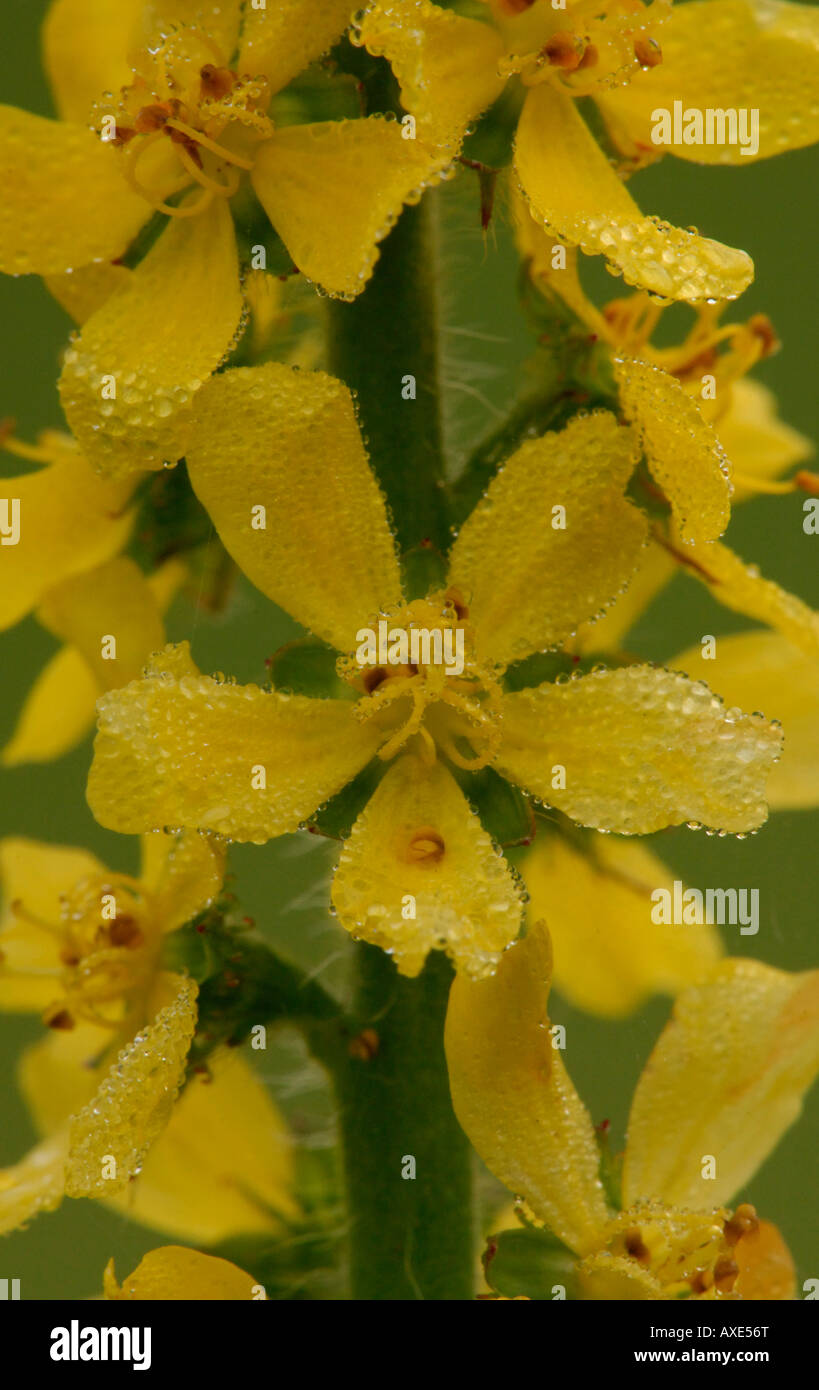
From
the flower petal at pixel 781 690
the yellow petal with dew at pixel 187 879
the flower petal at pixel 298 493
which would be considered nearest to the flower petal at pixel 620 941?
the flower petal at pixel 781 690

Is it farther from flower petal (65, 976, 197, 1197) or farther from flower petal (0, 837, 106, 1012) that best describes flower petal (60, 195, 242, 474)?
flower petal (0, 837, 106, 1012)

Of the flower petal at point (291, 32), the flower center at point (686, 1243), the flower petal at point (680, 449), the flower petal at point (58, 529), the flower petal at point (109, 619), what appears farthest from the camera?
the flower petal at point (58, 529)

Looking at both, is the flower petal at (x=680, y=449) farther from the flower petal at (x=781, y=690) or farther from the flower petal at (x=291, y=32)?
the flower petal at (x=781, y=690)

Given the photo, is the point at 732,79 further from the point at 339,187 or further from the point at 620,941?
the point at 620,941

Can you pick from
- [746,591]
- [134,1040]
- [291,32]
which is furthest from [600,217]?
[134,1040]
